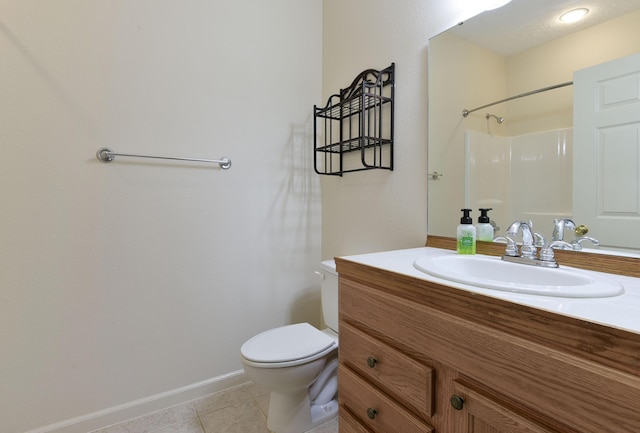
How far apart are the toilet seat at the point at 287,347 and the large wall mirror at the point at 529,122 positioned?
2.41ft

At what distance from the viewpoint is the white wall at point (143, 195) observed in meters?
1.28

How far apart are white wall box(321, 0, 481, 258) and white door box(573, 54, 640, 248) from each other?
1.72ft

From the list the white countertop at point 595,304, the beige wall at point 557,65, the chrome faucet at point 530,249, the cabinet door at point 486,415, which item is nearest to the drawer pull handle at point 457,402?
the cabinet door at point 486,415

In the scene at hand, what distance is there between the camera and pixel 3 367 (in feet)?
4.09

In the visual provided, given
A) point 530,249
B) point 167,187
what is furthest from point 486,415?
point 167,187

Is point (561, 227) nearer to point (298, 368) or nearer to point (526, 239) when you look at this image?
point (526, 239)

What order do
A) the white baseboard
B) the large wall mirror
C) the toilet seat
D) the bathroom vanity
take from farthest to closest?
the white baseboard < the toilet seat < the large wall mirror < the bathroom vanity

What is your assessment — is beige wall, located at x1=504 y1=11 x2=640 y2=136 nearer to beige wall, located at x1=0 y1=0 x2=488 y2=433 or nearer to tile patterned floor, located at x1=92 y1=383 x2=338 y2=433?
beige wall, located at x1=0 y1=0 x2=488 y2=433

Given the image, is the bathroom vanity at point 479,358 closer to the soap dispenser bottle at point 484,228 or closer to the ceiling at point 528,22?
the soap dispenser bottle at point 484,228

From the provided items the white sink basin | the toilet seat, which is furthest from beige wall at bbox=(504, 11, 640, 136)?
the toilet seat

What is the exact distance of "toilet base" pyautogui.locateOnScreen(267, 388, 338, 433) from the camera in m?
1.36

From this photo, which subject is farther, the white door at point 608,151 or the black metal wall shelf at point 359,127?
the black metal wall shelf at point 359,127

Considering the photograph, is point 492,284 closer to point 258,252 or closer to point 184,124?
point 258,252

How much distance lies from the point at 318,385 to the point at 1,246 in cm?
156
